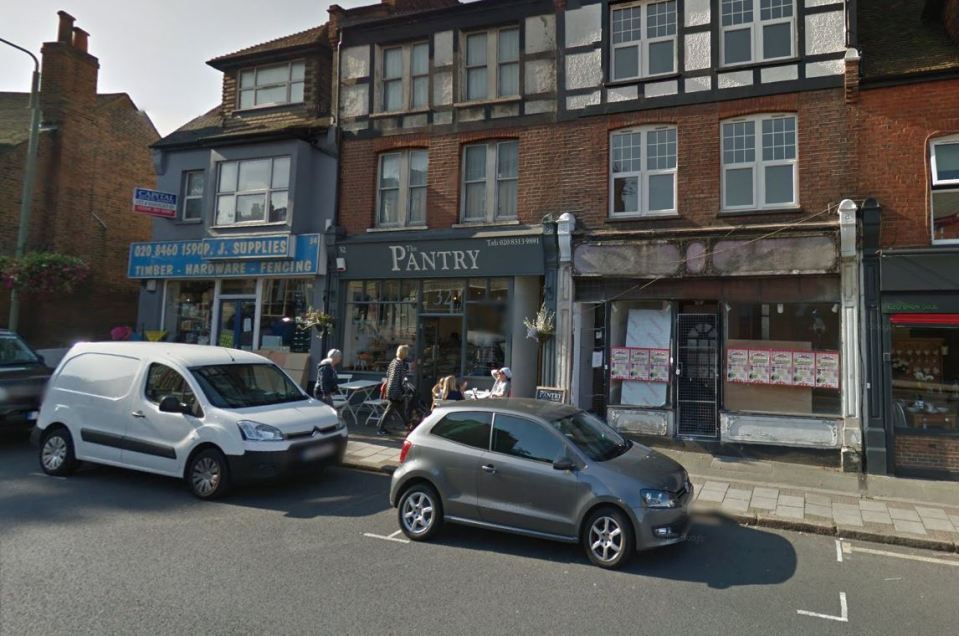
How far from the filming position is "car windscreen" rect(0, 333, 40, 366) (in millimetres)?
11172

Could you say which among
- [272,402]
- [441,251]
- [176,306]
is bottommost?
[272,402]

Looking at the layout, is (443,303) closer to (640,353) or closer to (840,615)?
(640,353)

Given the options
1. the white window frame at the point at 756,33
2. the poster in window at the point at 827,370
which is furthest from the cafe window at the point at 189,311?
the poster in window at the point at 827,370

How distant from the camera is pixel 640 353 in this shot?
1151 cm

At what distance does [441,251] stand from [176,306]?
8.16 meters

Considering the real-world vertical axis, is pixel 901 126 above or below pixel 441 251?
above

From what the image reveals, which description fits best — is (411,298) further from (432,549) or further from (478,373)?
(432,549)

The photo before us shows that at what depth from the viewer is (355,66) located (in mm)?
14562

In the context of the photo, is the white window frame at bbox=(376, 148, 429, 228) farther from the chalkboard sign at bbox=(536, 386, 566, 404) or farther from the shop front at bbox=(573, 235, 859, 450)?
the chalkboard sign at bbox=(536, 386, 566, 404)

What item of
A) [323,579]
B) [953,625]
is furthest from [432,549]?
[953,625]

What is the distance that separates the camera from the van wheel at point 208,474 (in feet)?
23.9

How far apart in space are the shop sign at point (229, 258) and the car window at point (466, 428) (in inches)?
338

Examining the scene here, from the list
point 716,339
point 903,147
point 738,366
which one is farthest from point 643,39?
point 738,366

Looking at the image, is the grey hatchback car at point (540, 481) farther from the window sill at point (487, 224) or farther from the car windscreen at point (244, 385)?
the window sill at point (487, 224)
